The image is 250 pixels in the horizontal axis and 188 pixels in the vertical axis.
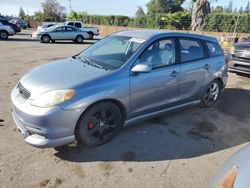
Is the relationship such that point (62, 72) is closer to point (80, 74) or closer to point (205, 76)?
point (80, 74)

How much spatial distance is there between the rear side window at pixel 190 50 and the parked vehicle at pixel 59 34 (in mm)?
16557

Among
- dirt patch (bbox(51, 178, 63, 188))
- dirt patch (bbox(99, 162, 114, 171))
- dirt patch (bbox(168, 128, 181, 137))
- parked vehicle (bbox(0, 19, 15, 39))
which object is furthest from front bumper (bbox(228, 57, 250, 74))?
parked vehicle (bbox(0, 19, 15, 39))

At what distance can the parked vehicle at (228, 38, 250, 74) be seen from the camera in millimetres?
8117

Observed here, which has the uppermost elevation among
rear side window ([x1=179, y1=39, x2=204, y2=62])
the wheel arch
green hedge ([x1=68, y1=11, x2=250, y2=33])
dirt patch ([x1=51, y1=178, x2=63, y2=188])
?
green hedge ([x1=68, y1=11, x2=250, y2=33])

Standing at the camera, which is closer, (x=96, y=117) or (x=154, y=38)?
(x=96, y=117)

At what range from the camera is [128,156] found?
138 inches

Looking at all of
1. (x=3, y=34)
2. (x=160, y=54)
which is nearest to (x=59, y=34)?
(x=3, y=34)

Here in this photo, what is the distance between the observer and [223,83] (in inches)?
220

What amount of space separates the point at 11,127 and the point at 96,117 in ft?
5.36

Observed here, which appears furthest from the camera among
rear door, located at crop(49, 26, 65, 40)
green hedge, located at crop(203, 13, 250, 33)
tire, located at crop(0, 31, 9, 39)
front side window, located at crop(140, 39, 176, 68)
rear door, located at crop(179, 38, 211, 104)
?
green hedge, located at crop(203, 13, 250, 33)

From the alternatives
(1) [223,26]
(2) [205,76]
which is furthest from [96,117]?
(1) [223,26]

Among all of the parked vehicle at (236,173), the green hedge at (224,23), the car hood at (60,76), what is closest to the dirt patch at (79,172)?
the car hood at (60,76)

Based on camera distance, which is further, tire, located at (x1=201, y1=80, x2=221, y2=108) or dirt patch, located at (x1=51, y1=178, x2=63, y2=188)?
tire, located at (x1=201, y1=80, x2=221, y2=108)

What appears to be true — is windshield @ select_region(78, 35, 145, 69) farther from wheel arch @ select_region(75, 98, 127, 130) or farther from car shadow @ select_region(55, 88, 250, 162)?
car shadow @ select_region(55, 88, 250, 162)
